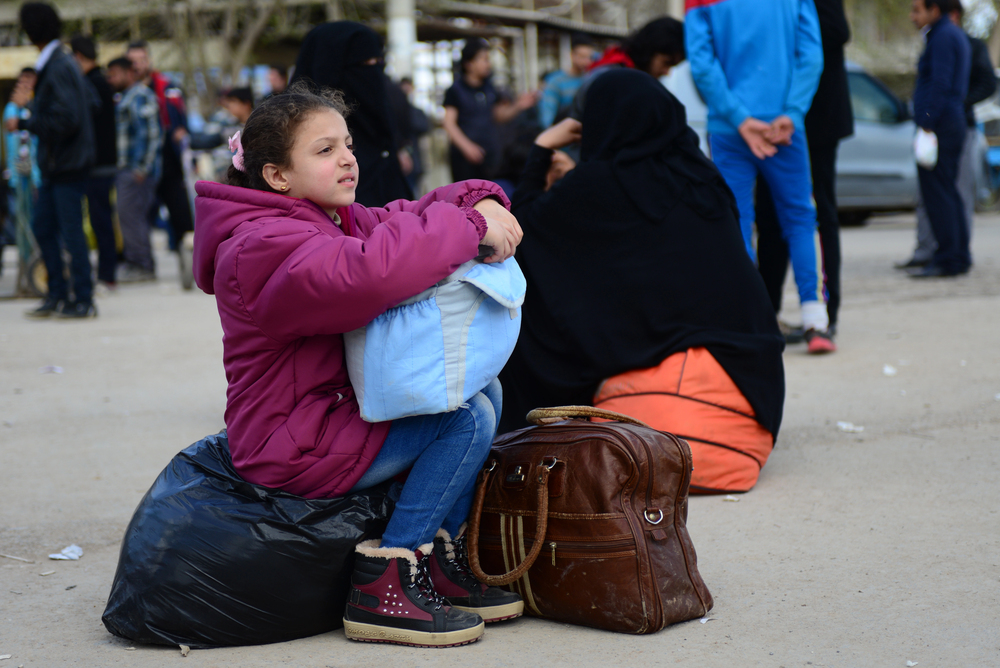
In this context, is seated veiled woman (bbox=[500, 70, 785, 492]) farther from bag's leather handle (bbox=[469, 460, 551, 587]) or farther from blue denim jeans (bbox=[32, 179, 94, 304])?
blue denim jeans (bbox=[32, 179, 94, 304])

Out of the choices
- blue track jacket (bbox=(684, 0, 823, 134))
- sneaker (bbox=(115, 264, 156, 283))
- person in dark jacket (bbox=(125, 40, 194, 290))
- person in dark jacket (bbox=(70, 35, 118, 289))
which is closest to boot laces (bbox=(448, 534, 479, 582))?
blue track jacket (bbox=(684, 0, 823, 134))

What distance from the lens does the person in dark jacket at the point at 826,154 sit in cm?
546

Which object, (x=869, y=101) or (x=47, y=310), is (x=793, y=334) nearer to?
(x=47, y=310)

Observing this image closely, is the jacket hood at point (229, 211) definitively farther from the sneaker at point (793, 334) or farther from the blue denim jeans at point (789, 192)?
the sneaker at point (793, 334)

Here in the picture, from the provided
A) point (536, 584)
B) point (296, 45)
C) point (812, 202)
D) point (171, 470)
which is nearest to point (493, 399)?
point (536, 584)

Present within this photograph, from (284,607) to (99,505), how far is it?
53.6 inches

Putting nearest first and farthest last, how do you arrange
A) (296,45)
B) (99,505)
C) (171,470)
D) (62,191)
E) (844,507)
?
(171,470) → (844,507) → (99,505) → (62,191) → (296,45)

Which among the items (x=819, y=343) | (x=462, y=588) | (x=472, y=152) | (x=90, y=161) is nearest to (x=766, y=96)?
(x=819, y=343)

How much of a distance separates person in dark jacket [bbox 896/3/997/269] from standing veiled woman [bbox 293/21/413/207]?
17.4 ft

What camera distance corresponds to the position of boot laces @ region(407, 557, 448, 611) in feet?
7.50

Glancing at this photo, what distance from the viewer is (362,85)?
4.50 meters

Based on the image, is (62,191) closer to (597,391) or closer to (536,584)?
(597,391)

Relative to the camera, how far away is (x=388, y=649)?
226cm

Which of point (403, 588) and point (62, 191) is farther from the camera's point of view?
point (62, 191)
